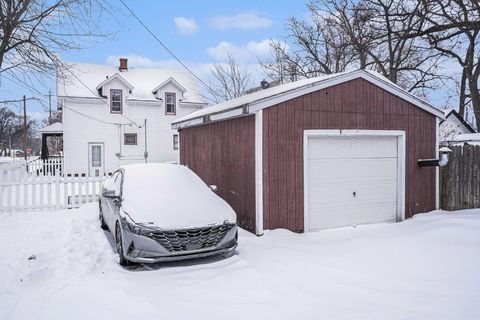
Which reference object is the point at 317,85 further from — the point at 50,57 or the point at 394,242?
the point at 50,57

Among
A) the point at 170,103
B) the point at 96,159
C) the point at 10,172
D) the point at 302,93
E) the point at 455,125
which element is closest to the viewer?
the point at 302,93

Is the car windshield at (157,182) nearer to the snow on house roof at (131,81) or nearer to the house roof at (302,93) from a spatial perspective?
the house roof at (302,93)

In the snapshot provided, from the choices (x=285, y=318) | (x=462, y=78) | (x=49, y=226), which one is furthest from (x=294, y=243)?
(x=462, y=78)

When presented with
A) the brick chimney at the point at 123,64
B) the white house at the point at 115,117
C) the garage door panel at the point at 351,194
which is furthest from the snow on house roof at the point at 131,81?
the garage door panel at the point at 351,194

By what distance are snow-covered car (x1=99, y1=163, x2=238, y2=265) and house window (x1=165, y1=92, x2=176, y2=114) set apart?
55.7ft

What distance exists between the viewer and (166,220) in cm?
550

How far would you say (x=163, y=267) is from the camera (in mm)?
5594

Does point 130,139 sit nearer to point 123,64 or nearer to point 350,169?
point 123,64

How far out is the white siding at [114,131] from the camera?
21.2m

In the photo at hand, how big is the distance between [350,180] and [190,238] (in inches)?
174

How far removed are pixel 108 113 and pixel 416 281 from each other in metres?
20.3

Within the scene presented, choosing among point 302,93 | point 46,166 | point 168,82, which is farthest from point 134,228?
point 46,166

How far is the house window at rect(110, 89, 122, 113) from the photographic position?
2205cm

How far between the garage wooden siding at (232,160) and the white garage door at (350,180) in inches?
50.6
